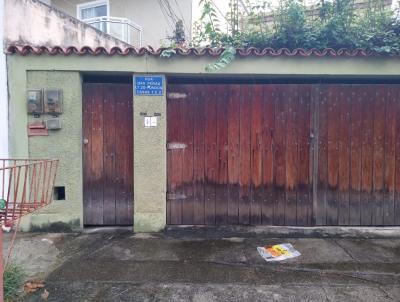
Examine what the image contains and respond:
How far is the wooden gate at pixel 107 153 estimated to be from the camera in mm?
5094

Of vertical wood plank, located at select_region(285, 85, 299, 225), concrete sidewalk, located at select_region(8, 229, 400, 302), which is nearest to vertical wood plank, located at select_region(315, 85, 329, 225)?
vertical wood plank, located at select_region(285, 85, 299, 225)

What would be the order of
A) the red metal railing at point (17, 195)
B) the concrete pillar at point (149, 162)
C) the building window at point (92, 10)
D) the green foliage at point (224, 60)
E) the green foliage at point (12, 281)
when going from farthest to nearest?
1. the building window at point (92, 10)
2. the concrete pillar at point (149, 162)
3. the green foliage at point (224, 60)
4. the green foliage at point (12, 281)
5. the red metal railing at point (17, 195)

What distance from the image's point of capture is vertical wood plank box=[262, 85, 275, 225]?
5086mm

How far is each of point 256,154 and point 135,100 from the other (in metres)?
2.02

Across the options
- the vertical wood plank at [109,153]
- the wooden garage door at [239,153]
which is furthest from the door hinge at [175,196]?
the vertical wood plank at [109,153]

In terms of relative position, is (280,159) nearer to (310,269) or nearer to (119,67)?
(310,269)

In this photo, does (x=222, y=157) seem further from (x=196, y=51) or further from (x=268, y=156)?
(x=196, y=51)

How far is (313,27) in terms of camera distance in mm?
4996

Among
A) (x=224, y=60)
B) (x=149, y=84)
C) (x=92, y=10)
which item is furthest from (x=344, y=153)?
(x=92, y=10)

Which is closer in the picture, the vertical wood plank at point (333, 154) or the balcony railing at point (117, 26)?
the vertical wood plank at point (333, 154)

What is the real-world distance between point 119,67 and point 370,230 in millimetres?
4492

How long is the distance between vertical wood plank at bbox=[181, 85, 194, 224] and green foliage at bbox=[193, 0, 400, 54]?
3.40 ft

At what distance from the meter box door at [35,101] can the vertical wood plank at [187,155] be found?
2.09m

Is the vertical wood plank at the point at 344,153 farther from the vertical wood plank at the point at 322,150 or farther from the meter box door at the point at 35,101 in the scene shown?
the meter box door at the point at 35,101
